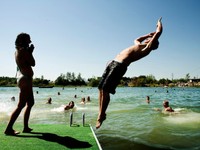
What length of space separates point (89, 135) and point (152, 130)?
7.78 metres

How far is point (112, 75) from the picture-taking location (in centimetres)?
449

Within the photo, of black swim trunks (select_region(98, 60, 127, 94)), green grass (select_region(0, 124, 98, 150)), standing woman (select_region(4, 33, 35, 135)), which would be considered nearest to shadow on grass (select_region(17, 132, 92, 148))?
green grass (select_region(0, 124, 98, 150))

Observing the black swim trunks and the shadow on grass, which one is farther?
the shadow on grass

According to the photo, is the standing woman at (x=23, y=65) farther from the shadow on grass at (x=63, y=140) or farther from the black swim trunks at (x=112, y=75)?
the black swim trunks at (x=112, y=75)

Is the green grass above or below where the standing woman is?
below

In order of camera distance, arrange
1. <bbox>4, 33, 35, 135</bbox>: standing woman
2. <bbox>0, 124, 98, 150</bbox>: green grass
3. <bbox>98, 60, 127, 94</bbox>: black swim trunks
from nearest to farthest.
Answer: <bbox>98, 60, 127, 94</bbox>: black swim trunks
<bbox>0, 124, 98, 150</bbox>: green grass
<bbox>4, 33, 35, 135</bbox>: standing woman

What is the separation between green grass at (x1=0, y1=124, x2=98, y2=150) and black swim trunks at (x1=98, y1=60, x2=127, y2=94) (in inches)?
68.1

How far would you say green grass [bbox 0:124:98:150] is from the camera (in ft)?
17.6

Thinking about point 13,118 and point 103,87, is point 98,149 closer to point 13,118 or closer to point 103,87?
point 103,87

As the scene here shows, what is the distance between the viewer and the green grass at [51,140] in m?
5.36

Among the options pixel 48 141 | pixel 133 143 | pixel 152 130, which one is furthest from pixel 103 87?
pixel 152 130

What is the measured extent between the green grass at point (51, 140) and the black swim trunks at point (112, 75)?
1729 millimetres

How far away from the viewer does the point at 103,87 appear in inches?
180

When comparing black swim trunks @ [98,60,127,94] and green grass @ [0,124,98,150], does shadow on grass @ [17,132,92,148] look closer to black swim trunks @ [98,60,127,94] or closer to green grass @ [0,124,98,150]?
green grass @ [0,124,98,150]
